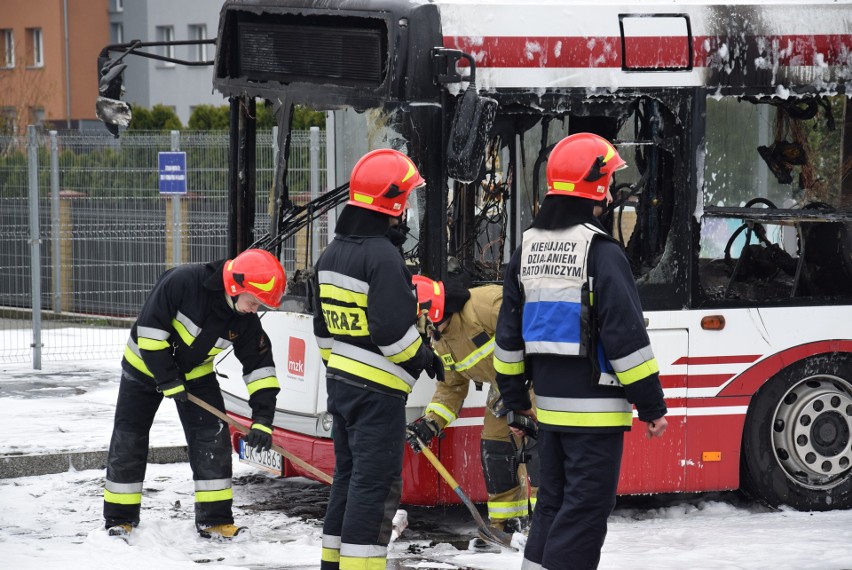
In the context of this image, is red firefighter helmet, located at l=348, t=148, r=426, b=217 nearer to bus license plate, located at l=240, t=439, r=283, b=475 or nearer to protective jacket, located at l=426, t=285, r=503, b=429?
protective jacket, located at l=426, t=285, r=503, b=429

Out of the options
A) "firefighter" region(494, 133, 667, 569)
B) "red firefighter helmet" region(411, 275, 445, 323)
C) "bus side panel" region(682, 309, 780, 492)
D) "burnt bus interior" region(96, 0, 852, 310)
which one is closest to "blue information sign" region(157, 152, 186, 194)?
"burnt bus interior" region(96, 0, 852, 310)

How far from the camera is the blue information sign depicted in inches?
527

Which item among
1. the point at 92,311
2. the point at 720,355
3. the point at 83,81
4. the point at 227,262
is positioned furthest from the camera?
the point at 83,81


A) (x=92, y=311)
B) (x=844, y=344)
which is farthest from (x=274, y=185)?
(x=92, y=311)

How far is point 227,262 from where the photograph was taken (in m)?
6.92

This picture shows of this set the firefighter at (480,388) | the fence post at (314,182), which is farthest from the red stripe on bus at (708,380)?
the fence post at (314,182)

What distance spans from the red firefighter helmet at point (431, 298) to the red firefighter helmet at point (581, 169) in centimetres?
134

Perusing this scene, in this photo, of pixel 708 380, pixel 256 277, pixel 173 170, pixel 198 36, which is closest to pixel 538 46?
pixel 256 277

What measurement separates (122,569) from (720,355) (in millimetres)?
3312

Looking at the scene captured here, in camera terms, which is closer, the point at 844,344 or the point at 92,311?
the point at 844,344

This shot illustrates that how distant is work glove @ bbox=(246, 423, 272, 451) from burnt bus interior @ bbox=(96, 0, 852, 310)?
928mm

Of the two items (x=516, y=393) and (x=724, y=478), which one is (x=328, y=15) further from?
(x=724, y=478)

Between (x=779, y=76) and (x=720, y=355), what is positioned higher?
(x=779, y=76)

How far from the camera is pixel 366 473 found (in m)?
5.84
